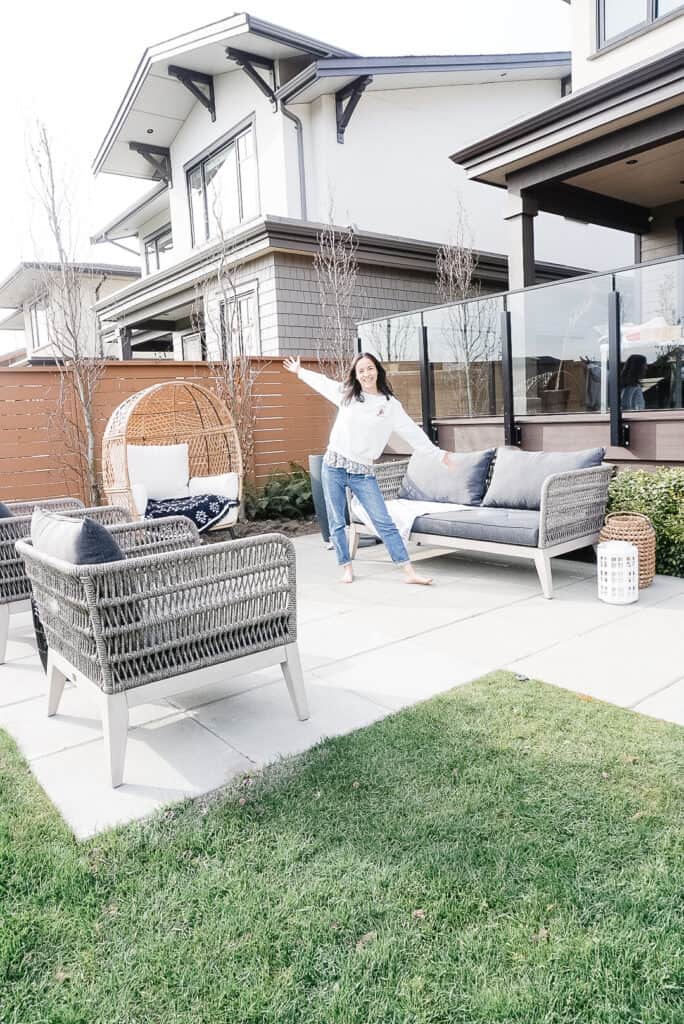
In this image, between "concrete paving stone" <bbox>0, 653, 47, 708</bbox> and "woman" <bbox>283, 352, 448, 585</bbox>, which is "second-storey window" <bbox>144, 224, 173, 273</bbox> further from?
"concrete paving stone" <bbox>0, 653, 47, 708</bbox>

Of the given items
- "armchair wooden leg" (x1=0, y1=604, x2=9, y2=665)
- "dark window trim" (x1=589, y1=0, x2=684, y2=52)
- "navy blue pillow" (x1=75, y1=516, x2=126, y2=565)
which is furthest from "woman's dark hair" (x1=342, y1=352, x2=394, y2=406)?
"dark window trim" (x1=589, y1=0, x2=684, y2=52)

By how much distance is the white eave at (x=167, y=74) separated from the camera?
9672 mm

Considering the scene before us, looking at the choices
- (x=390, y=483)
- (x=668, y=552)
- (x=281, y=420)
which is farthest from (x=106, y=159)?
(x=668, y=552)

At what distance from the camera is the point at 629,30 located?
7664 mm

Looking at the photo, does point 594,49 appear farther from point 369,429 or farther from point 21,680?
point 21,680

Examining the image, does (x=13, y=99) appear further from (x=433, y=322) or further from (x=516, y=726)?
(x=516, y=726)

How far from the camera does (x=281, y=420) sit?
9.16 m

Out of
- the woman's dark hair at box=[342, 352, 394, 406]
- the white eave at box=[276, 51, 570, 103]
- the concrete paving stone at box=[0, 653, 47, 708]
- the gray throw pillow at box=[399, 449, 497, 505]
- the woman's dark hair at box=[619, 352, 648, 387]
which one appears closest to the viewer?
the concrete paving stone at box=[0, 653, 47, 708]

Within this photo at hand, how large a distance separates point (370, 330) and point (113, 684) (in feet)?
20.9

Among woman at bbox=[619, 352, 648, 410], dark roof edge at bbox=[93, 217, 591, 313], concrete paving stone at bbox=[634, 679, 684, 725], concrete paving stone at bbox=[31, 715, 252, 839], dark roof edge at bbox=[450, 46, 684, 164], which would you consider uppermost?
dark roof edge at bbox=[450, 46, 684, 164]

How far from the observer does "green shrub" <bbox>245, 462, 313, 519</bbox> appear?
8.35 m

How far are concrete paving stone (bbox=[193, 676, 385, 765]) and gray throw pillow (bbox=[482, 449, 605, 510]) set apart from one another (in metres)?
2.54

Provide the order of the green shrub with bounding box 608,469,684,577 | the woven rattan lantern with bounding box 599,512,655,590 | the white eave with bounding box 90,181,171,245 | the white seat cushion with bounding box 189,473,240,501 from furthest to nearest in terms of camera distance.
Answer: the white eave with bounding box 90,181,171,245 → the white seat cushion with bounding box 189,473,240,501 → the green shrub with bounding box 608,469,684,577 → the woven rattan lantern with bounding box 599,512,655,590

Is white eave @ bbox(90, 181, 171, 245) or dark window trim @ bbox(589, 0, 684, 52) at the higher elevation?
white eave @ bbox(90, 181, 171, 245)
